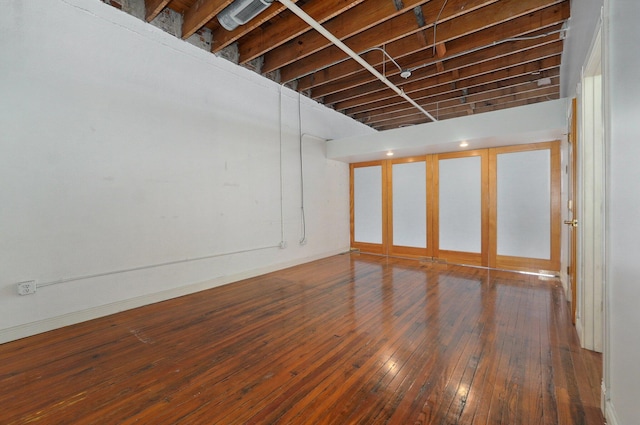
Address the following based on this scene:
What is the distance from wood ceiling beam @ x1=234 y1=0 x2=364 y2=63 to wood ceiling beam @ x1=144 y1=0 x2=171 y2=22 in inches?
47.7

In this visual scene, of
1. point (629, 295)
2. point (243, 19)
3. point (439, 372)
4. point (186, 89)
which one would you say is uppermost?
point (243, 19)

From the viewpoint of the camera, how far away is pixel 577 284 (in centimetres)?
249

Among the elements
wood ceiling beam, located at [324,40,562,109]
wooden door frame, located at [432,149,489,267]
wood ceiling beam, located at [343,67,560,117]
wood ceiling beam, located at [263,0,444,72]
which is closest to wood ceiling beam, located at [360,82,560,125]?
wood ceiling beam, located at [343,67,560,117]

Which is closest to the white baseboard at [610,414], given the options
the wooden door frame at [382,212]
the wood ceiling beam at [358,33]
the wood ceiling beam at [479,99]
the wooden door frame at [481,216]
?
the wood ceiling beam at [358,33]

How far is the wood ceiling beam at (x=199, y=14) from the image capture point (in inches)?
120

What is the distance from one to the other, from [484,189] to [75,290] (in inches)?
234

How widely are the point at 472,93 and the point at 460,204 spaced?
2.36 metres

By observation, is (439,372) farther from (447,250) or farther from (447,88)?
(447,88)

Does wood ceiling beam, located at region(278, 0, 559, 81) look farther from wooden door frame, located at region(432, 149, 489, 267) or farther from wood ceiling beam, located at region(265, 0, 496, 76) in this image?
wooden door frame, located at region(432, 149, 489, 267)

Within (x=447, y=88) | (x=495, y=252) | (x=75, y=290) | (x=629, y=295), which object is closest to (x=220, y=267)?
(x=75, y=290)

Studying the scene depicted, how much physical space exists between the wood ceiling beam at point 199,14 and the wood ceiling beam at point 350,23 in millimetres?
1190

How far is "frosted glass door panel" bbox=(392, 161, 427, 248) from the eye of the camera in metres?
5.59

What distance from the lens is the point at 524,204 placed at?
14.8 feet

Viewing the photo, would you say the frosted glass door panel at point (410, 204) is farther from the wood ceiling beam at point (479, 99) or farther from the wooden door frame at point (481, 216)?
the wood ceiling beam at point (479, 99)
